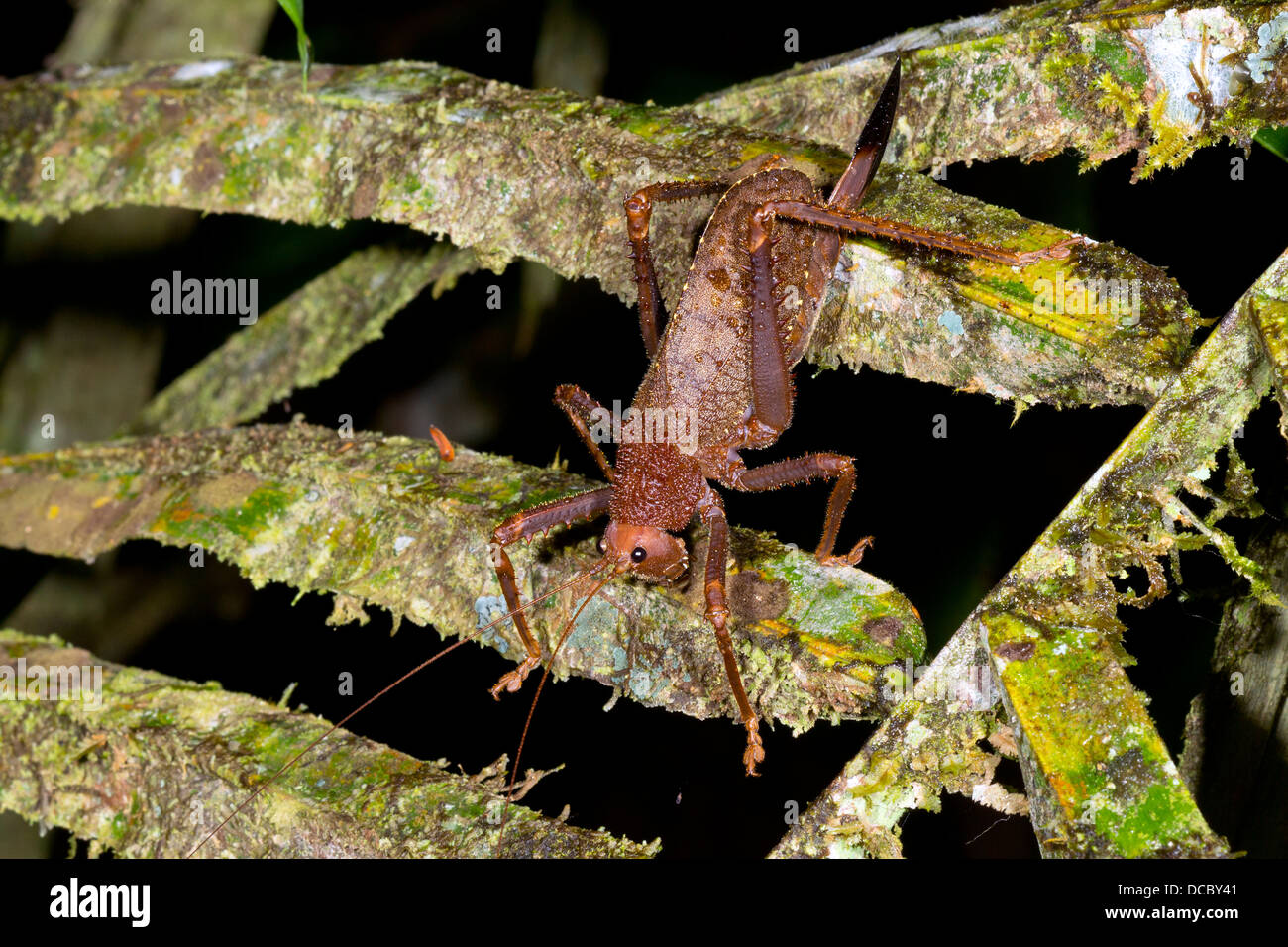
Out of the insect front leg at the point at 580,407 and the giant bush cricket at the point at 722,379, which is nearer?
the giant bush cricket at the point at 722,379

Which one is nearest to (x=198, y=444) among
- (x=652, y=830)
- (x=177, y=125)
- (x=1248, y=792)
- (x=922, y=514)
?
(x=177, y=125)

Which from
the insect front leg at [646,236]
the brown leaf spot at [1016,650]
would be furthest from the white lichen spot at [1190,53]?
the brown leaf spot at [1016,650]

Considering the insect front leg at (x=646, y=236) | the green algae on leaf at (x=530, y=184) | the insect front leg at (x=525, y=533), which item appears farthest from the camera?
the insect front leg at (x=646, y=236)

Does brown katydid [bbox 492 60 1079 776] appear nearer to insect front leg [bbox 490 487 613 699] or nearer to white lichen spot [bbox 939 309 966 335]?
insect front leg [bbox 490 487 613 699]

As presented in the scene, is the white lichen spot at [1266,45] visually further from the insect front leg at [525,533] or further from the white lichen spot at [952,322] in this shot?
the insect front leg at [525,533]

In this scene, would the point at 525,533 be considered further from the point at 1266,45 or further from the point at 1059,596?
the point at 1266,45

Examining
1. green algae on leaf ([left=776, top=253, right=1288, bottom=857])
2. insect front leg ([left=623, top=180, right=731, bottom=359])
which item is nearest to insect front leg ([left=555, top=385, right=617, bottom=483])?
insect front leg ([left=623, top=180, right=731, bottom=359])
